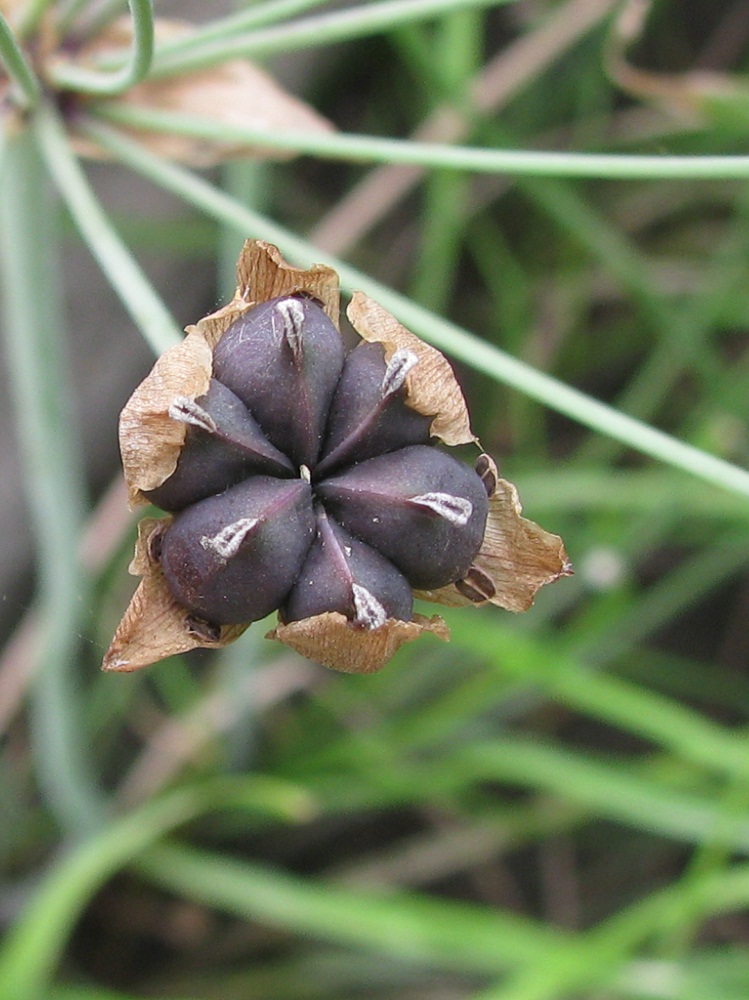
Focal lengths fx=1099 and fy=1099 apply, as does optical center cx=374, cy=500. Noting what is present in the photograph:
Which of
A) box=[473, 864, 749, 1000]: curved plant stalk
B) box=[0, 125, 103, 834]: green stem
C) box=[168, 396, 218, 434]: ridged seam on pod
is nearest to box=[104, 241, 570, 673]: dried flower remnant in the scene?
box=[168, 396, 218, 434]: ridged seam on pod

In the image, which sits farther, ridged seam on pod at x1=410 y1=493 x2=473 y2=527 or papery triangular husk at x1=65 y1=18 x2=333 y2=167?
papery triangular husk at x1=65 y1=18 x2=333 y2=167

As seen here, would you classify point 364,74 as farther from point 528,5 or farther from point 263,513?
point 263,513

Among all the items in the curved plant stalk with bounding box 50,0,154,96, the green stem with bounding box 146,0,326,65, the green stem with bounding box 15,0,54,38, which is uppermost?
the green stem with bounding box 15,0,54,38

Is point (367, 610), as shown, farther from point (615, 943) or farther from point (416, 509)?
point (615, 943)

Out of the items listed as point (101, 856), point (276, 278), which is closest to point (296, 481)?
point (276, 278)

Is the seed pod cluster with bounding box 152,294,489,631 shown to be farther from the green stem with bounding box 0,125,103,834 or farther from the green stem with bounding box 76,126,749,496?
the green stem with bounding box 0,125,103,834

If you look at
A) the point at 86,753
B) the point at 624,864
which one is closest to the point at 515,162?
the point at 86,753

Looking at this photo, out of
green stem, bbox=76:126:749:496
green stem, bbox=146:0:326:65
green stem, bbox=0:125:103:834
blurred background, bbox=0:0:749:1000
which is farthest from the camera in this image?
blurred background, bbox=0:0:749:1000

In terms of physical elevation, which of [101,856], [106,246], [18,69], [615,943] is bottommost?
[615,943]
